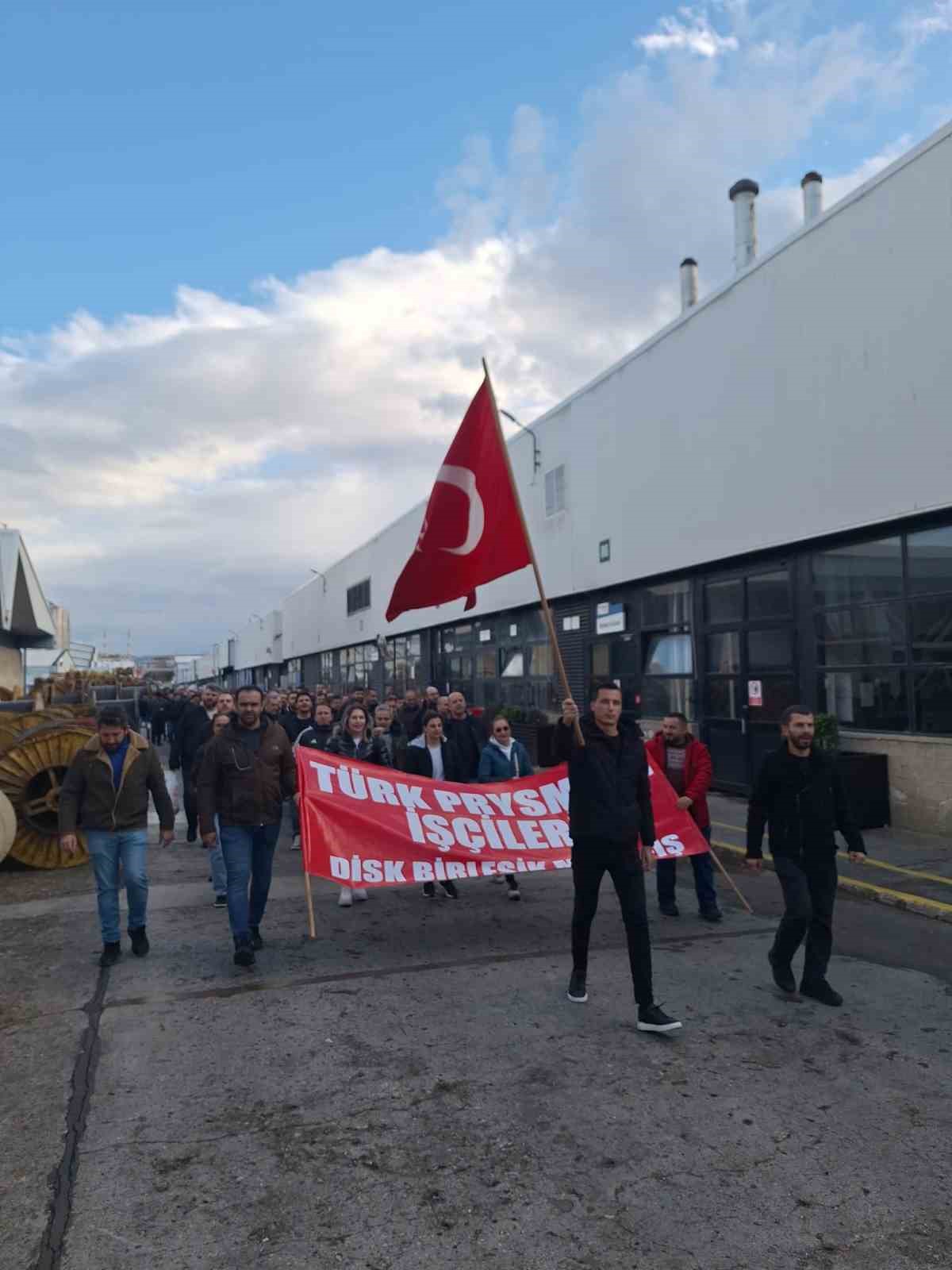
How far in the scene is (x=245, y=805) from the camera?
6.32 m

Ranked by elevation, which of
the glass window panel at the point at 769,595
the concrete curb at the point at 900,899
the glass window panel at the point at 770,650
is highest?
the glass window panel at the point at 769,595

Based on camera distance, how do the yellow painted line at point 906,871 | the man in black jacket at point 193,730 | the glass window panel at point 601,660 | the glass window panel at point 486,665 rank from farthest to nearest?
the glass window panel at point 486,665 → the glass window panel at point 601,660 → the man in black jacket at point 193,730 → the yellow painted line at point 906,871

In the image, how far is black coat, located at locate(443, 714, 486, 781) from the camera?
29.4ft

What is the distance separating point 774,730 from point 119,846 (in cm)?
911

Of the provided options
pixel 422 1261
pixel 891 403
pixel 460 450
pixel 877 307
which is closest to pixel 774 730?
pixel 891 403

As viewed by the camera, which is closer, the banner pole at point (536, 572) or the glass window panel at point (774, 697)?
the banner pole at point (536, 572)

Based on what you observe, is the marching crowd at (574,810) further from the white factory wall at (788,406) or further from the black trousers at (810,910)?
the white factory wall at (788,406)

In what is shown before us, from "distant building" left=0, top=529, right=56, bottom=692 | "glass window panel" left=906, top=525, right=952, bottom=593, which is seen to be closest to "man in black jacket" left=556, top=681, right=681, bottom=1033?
"glass window panel" left=906, top=525, right=952, bottom=593

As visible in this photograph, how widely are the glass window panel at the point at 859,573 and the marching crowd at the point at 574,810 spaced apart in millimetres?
4655

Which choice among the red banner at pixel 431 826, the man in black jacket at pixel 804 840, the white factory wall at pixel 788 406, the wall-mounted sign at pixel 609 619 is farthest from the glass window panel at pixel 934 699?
the wall-mounted sign at pixel 609 619

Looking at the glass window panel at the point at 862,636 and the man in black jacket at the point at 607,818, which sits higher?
the glass window panel at the point at 862,636

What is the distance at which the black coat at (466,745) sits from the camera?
29.4ft

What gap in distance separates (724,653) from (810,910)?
8.92 meters

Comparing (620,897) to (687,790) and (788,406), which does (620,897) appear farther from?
(788,406)
